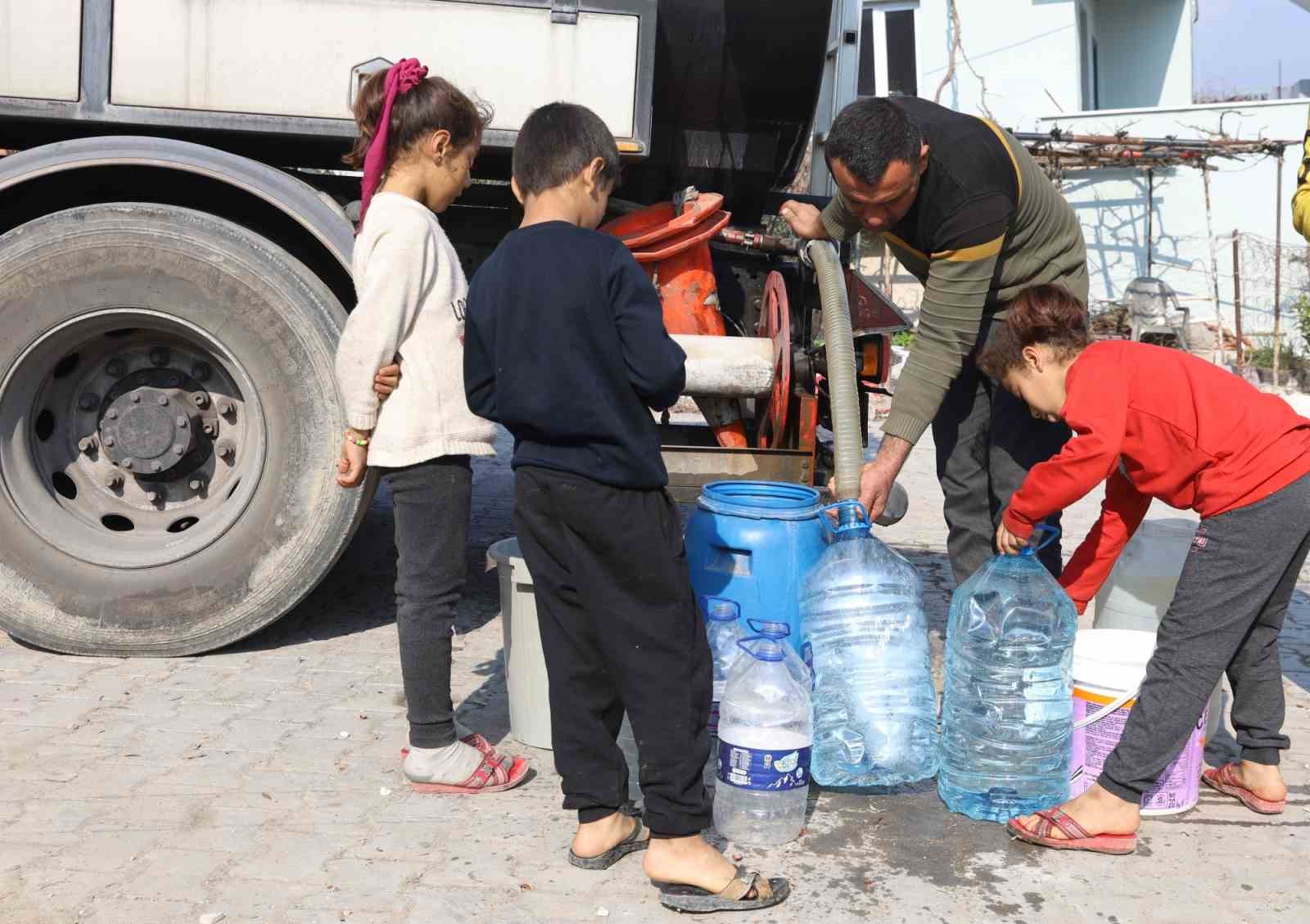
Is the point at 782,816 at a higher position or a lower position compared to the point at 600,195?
lower

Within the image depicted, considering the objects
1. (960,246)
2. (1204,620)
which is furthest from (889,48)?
(1204,620)

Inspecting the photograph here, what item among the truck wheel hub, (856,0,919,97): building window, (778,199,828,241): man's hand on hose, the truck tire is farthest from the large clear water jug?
(856,0,919,97): building window

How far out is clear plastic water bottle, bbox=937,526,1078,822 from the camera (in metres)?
3.06

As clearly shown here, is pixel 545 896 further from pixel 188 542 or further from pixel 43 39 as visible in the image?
pixel 43 39

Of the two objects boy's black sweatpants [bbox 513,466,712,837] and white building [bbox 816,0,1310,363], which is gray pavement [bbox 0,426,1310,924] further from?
white building [bbox 816,0,1310,363]

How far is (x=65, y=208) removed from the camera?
4023mm

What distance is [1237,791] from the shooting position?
10.5 feet

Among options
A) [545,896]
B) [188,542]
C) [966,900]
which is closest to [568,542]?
[545,896]

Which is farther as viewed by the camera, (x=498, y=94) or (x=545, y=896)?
(x=498, y=94)

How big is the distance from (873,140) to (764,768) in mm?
1669

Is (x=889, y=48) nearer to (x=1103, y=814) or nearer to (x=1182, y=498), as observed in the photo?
(x=1182, y=498)

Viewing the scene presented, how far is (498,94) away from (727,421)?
1.34m

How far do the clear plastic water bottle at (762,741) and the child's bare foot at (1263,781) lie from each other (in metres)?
1.22

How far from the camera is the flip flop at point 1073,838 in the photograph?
2848 millimetres
